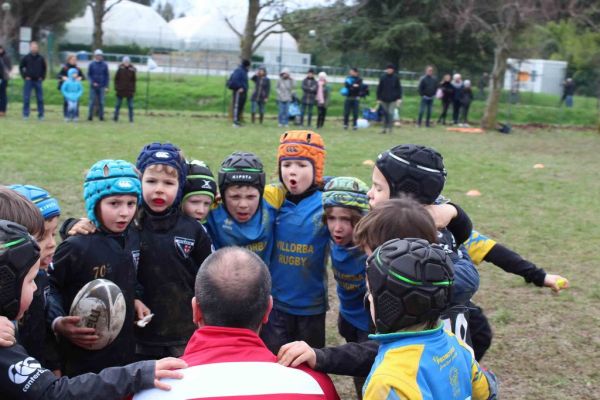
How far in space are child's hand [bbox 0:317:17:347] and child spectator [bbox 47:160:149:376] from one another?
1.09 meters

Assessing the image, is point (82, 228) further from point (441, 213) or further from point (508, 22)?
point (508, 22)

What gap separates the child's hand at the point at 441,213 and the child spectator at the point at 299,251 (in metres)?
0.94

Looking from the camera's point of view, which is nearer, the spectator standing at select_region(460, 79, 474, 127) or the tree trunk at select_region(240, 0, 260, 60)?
the tree trunk at select_region(240, 0, 260, 60)

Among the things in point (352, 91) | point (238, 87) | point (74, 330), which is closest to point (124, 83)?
point (238, 87)

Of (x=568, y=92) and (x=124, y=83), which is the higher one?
(x=568, y=92)

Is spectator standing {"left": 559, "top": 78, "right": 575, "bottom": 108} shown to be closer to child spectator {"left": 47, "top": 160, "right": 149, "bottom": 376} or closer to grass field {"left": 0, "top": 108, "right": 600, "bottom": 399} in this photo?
grass field {"left": 0, "top": 108, "right": 600, "bottom": 399}

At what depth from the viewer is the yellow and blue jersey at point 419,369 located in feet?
7.50

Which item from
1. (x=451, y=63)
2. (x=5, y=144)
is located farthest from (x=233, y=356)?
(x=451, y=63)

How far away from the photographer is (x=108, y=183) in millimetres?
3699

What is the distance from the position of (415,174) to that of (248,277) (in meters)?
1.33

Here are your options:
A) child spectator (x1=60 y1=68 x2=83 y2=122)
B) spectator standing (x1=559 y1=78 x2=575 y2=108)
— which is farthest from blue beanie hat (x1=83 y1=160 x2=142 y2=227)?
spectator standing (x1=559 y1=78 x2=575 y2=108)

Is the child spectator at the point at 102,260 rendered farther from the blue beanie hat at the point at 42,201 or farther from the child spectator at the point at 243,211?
the child spectator at the point at 243,211

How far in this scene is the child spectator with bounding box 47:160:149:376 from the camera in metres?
3.61

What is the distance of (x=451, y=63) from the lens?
147 feet
